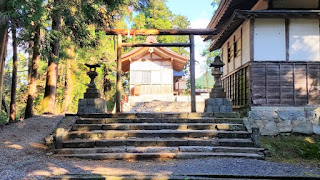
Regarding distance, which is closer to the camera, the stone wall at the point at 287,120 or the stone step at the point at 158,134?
the stone step at the point at 158,134

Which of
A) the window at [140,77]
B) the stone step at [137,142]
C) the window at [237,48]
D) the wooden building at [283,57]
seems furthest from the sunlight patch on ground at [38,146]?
the window at [140,77]

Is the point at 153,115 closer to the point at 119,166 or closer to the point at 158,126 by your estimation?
the point at 158,126

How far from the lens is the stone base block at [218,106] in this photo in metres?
8.58

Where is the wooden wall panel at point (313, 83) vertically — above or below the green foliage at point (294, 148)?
above

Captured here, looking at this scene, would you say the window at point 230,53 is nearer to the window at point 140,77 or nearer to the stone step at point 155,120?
the stone step at point 155,120

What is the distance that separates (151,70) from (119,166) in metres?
15.9

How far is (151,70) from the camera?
21047 mm

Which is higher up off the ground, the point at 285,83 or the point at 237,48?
the point at 237,48

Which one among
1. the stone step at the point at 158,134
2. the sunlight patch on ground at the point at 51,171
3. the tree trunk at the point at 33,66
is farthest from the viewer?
the tree trunk at the point at 33,66

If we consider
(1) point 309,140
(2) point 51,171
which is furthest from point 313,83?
(2) point 51,171

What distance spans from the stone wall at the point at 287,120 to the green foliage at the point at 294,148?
1.09 ft

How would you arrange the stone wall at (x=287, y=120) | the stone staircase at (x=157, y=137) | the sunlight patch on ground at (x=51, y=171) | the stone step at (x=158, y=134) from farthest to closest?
1. the stone wall at (x=287, y=120)
2. the stone step at (x=158, y=134)
3. the stone staircase at (x=157, y=137)
4. the sunlight patch on ground at (x=51, y=171)

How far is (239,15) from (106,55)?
45.4 ft

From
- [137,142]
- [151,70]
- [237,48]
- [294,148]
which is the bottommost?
[294,148]
